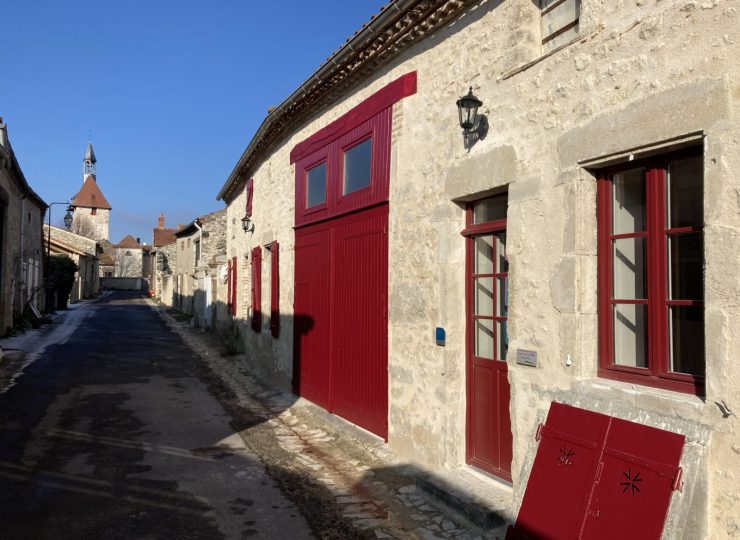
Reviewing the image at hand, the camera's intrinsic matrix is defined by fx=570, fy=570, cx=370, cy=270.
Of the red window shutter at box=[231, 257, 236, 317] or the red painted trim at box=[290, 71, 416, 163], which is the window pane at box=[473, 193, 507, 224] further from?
the red window shutter at box=[231, 257, 236, 317]

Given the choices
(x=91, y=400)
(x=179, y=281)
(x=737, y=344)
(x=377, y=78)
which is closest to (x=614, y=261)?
(x=737, y=344)

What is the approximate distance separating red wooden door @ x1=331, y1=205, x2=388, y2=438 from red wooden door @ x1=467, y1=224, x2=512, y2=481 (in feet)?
4.58

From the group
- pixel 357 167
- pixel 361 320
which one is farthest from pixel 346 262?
pixel 357 167

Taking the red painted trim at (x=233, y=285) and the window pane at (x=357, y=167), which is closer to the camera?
the window pane at (x=357, y=167)

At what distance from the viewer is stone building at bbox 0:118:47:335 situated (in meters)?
15.3

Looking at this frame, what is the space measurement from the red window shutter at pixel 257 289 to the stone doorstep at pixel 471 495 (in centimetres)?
690

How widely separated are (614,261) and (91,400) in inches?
298

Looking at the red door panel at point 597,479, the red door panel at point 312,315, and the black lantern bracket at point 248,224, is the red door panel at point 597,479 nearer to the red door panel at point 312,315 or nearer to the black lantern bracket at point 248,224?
the red door panel at point 312,315

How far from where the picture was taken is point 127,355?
527 inches

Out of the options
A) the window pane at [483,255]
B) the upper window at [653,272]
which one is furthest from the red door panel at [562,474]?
the window pane at [483,255]

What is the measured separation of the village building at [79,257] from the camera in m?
34.2

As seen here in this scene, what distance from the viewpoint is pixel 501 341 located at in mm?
4684

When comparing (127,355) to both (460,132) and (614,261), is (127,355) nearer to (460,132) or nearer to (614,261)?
(460,132)

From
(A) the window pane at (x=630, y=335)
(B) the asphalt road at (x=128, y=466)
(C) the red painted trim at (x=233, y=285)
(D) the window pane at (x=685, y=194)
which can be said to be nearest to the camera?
(D) the window pane at (x=685, y=194)
